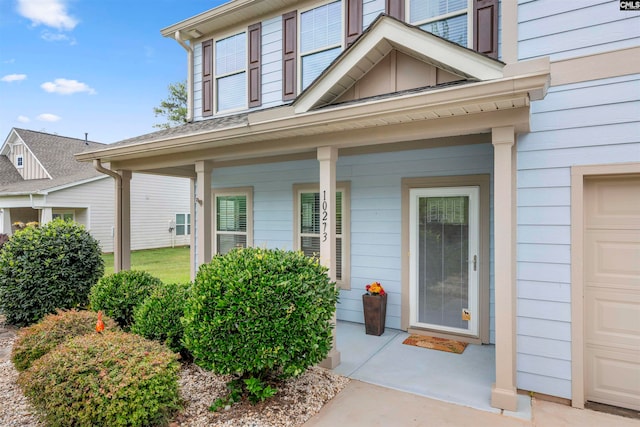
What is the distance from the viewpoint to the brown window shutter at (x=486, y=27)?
4.14 m

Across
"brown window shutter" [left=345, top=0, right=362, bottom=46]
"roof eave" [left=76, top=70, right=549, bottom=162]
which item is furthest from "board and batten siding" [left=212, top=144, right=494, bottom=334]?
"brown window shutter" [left=345, top=0, right=362, bottom=46]

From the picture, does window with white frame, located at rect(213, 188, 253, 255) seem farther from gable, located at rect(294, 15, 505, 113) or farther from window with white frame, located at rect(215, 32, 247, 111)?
gable, located at rect(294, 15, 505, 113)

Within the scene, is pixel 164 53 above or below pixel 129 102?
above

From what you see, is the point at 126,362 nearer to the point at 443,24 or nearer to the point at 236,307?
the point at 236,307

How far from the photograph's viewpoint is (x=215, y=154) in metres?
4.93

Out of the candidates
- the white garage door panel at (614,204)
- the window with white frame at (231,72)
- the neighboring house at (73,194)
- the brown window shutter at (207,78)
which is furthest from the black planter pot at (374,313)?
the neighboring house at (73,194)

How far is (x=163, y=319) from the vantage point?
12.3 ft

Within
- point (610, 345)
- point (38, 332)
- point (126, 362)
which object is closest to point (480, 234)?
point (610, 345)

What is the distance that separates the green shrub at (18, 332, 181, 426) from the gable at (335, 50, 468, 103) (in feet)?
10.7

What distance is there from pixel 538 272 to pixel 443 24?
132 inches

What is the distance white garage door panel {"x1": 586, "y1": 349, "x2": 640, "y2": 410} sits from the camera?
10.00 feet

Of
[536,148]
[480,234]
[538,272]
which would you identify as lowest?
[538,272]

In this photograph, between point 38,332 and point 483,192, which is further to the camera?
point 483,192

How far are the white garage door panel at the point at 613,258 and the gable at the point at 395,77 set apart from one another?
2.13 metres
